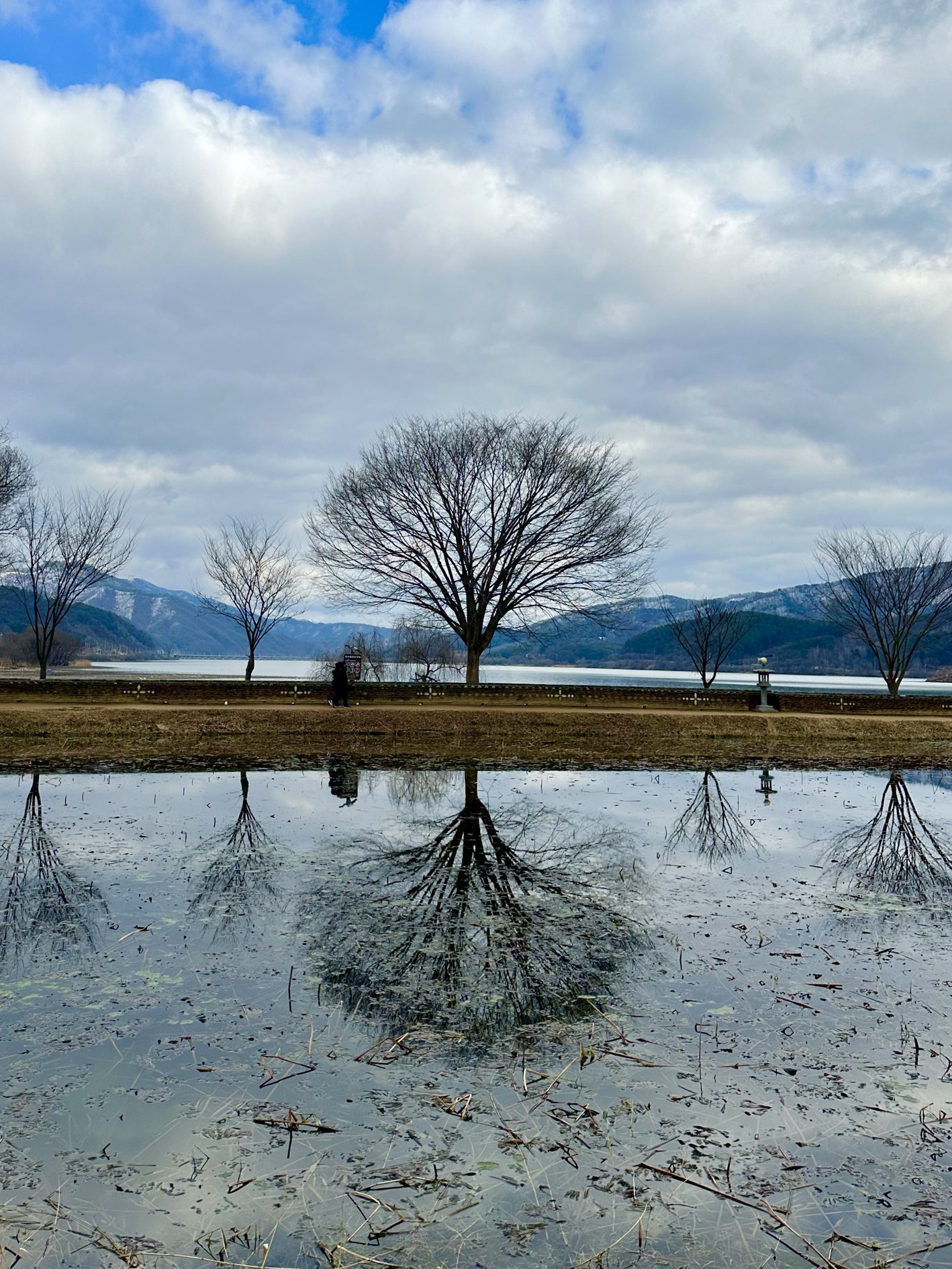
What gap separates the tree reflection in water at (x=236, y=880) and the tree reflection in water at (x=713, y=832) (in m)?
5.24

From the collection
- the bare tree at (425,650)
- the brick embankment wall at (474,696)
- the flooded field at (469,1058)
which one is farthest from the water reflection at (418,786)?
the bare tree at (425,650)

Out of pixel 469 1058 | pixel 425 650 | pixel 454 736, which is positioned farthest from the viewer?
pixel 425 650

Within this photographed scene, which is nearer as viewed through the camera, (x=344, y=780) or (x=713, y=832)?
(x=713, y=832)

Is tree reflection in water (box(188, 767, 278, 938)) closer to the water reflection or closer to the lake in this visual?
the water reflection

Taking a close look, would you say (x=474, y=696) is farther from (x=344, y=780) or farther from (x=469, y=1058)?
(x=469, y=1058)

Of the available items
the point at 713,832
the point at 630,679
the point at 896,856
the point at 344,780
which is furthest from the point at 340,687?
the point at 630,679

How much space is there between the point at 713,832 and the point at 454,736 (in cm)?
1277

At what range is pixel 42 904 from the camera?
7.66 m

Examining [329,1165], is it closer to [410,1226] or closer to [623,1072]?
[410,1226]

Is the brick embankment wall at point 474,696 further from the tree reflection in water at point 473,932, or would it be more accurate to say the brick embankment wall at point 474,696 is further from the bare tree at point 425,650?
the bare tree at point 425,650

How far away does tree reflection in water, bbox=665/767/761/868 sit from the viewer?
10633 mm

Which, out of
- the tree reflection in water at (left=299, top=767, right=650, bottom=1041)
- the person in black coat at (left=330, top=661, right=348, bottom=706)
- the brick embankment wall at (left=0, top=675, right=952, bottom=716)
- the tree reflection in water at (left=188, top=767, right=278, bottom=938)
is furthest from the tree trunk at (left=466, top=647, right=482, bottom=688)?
the tree reflection in water at (left=299, top=767, right=650, bottom=1041)

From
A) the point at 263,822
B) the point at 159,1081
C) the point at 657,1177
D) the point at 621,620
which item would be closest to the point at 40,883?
the point at 263,822

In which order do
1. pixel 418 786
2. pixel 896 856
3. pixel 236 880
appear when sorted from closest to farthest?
pixel 236 880 < pixel 896 856 < pixel 418 786
